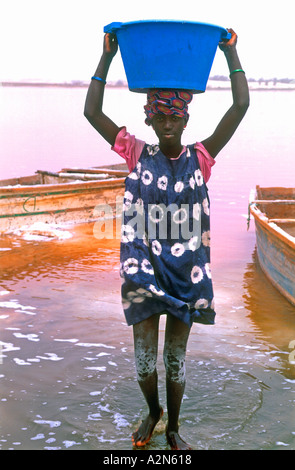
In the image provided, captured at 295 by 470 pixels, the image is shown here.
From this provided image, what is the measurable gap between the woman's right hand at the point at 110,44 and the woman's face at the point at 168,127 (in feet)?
1.40

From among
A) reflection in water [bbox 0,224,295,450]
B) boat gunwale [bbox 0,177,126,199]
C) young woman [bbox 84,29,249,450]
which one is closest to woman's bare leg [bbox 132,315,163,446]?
young woman [bbox 84,29,249,450]

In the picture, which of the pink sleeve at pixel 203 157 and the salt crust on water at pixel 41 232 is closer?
the pink sleeve at pixel 203 157

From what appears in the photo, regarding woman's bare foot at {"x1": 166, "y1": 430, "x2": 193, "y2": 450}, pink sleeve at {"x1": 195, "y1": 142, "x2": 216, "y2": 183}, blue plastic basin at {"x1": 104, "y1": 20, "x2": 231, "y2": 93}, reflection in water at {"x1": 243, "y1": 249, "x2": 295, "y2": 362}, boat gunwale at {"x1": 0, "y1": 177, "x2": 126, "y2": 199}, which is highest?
blue plastic basin at {"x1": 104, "y1": 20, "x2": 231, "y2": 93}

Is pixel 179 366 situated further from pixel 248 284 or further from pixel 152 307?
pixel 248 284

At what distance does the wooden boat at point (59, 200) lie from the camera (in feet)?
31.4

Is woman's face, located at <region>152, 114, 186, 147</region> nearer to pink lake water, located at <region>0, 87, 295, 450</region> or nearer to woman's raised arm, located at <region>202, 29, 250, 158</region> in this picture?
woman's raised arm, located at <region>202, 29, 250, 158</region>

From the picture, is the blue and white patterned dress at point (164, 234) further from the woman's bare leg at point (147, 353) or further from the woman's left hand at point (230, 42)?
the woman's left hand at point (230, 42)

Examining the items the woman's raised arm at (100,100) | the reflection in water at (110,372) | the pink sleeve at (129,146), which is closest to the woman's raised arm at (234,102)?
the pink sleeve at (129,146)

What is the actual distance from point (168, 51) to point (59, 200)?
770 cm

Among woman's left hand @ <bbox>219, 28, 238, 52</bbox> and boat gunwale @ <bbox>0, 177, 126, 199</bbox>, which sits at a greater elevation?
woman's left hand @ <bbox>219, 28, 238, 52</bbox>

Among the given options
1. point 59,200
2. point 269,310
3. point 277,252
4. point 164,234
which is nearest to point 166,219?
point 164,234

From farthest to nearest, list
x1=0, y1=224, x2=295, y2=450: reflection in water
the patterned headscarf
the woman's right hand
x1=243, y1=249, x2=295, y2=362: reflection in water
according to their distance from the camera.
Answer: x1=243, y1=249, x2=295, y2=362: reflection in water, x1=0, y1=224, x2=295, y2=450: reflection in water, the woman's right hand, the patterned headscarf

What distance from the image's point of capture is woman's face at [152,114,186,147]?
2830 mm

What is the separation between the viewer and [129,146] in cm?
292
